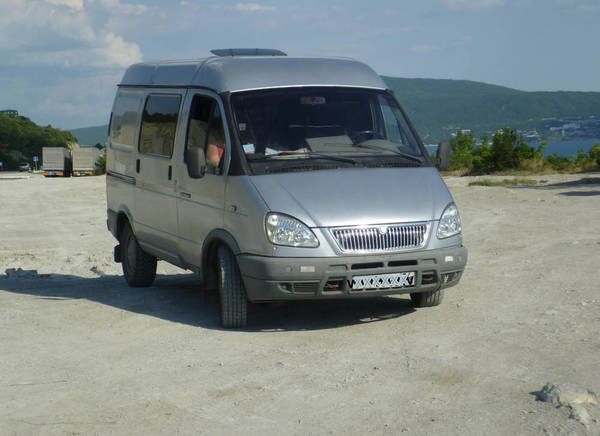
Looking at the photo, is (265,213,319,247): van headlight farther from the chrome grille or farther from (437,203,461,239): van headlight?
(437,203,461,239): van headlight

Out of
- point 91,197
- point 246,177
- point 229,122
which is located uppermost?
point 229,122

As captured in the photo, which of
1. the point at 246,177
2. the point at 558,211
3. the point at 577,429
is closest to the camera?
the point at 577,429

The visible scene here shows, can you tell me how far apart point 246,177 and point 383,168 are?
3.99 feet

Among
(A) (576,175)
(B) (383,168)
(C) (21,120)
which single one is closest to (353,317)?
(B) (383,168)

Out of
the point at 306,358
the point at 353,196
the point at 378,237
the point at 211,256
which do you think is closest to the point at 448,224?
the point at 378,237

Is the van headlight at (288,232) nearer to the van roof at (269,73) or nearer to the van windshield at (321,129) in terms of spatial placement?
the van windshield at (321,129)

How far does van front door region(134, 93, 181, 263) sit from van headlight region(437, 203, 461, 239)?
272 centimetres

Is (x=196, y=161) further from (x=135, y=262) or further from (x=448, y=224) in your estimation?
(x=135, y=262)

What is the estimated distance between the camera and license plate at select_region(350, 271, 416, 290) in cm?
681

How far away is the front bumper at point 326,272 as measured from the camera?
671cm

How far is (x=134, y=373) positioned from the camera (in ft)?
19.3

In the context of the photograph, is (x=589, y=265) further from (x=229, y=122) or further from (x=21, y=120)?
(x=21, y=120)

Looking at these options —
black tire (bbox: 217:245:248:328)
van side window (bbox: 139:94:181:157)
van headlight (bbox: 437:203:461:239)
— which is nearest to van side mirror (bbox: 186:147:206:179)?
black tire (bbox: 217:245:248:328)

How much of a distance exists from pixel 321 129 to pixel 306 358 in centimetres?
235
